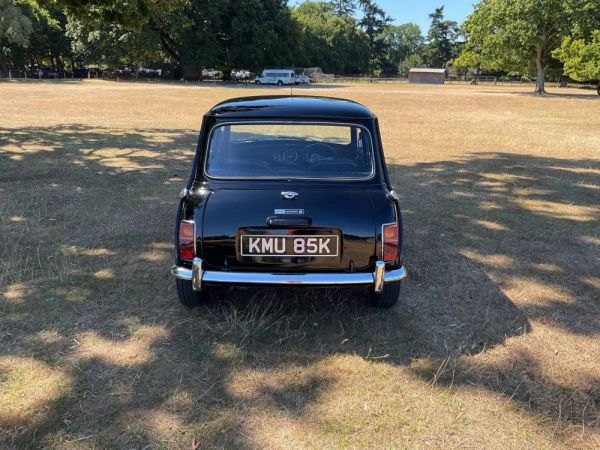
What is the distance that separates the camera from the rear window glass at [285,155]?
3625mm

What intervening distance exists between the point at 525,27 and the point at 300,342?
39.7 meters

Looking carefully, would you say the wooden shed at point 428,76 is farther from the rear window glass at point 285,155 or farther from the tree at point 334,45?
the rear window glass at point 285,155

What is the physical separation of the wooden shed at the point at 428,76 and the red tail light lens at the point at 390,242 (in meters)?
81.7

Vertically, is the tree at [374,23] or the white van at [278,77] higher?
the tree at [374,23]

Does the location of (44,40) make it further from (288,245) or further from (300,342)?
(300,342)

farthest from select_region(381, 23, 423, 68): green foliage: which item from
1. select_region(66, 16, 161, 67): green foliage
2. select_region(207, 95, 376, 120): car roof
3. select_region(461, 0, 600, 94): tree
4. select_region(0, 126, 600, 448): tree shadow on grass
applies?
select_region(207, 95, 376, 120): car roof

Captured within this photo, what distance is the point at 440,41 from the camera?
107812 millimetres

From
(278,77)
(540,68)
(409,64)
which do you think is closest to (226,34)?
(278,77)

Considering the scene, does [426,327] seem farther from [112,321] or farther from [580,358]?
[112,321]

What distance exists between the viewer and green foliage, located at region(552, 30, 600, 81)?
108 ft

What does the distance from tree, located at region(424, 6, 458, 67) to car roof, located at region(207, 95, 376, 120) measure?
114 meters

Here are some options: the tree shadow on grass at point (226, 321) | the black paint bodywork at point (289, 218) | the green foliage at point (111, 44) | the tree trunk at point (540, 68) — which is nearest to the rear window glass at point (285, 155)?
the black paint bodywork at point (289, 218)

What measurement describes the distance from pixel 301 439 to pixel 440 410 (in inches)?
34.1

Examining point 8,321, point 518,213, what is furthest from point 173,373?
point 518,213
